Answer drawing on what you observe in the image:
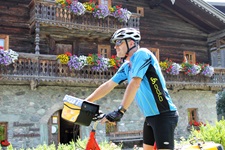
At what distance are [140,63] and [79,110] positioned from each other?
29.6 inches

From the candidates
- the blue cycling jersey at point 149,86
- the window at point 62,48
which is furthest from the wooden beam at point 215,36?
the blue cycling jersey at point 149,86

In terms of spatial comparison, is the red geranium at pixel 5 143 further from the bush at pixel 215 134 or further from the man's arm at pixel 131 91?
the man's arm at pixel 131 91

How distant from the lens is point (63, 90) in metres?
13.7

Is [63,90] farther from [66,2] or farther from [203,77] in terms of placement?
[203,77]

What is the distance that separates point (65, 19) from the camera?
13484 millimetres

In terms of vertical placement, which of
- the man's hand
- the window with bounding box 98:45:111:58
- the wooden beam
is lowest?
the man's hand

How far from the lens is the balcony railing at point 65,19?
42.7 ft

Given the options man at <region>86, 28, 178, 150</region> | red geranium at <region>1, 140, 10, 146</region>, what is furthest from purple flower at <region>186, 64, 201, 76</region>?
man at <region>86, 28, 178, 150</region>

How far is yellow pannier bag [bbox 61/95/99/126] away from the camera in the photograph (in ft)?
9.85

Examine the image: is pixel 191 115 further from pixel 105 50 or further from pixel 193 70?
pixel 105 50

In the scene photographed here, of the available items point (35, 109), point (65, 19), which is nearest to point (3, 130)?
point (35, 109)

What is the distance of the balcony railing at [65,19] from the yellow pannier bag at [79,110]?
34.0 ft

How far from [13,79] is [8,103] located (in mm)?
1195

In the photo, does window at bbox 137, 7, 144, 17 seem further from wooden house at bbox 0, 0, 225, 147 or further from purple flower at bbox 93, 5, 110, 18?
purple flower at bbox 93, 5, 110, 18
